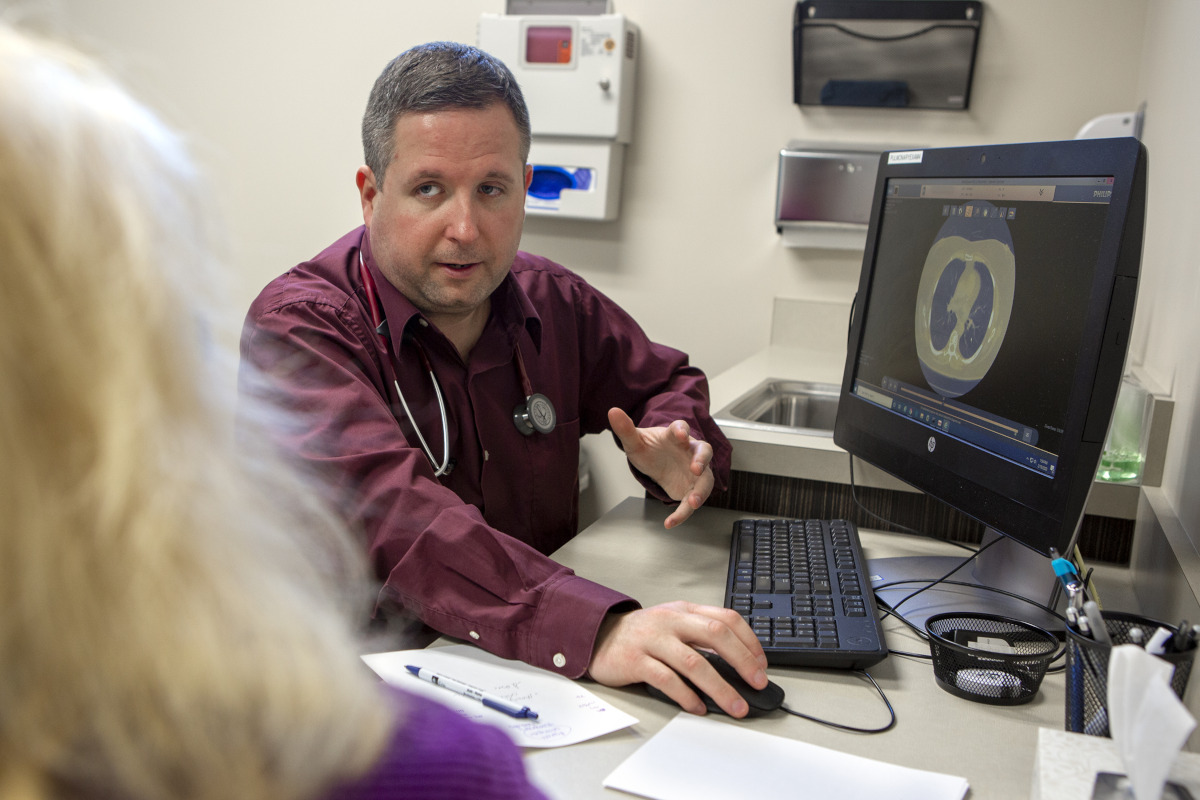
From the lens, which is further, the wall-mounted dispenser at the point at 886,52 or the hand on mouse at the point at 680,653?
the wall-mounted dispenser at the point at 886,52

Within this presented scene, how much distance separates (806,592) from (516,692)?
0.36 metres

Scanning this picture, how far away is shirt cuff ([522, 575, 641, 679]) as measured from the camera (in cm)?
90

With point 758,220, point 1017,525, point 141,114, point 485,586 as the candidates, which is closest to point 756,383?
point 758,220

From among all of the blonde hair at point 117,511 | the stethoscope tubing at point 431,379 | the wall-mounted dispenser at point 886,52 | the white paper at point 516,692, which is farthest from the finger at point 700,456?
the wall-mounted dispenser at point 886,52

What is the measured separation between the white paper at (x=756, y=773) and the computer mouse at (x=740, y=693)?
0.04 m

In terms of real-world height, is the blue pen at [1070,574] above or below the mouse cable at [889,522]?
above

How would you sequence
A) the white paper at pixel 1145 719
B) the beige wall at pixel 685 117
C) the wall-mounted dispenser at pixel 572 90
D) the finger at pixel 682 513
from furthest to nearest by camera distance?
the wall-mounted dispenser at pixel 572 90 < the beige wall at pixel 685 117 < the finger at pixel 682 513 < the white paper at pixel 1145 719

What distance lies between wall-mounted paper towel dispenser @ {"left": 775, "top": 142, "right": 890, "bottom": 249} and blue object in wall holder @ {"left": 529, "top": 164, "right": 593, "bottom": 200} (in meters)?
0.51

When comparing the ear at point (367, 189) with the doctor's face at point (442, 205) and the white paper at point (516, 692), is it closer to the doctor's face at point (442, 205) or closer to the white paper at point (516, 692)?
the doctor's face at point (442, 205)

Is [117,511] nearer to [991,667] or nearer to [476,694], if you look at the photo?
[476,694]

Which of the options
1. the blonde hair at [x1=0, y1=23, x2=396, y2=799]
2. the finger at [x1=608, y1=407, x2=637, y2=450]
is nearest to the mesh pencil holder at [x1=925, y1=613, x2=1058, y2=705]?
the finger at [x1=608, y1=407, x2=637, y2=450]

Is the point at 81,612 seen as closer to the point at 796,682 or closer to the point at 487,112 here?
the point at 796,682

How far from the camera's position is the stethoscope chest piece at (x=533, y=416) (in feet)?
4.76

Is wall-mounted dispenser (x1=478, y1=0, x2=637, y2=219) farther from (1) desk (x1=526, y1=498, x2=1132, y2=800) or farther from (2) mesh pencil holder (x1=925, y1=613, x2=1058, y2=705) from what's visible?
(2) mesh pencil holder (x1=925, y1=613, x2=1058, y2=705)
